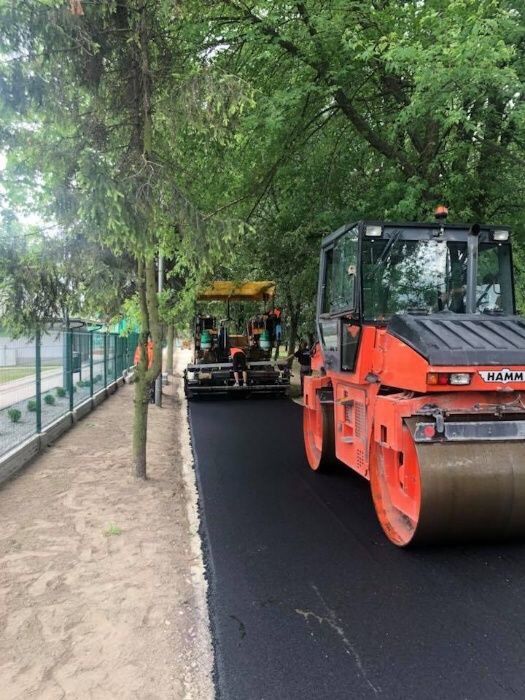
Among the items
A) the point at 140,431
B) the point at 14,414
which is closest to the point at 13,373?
the point at 14,414

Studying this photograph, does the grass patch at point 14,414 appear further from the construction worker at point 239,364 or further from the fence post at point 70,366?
the construction worker at point 239,364

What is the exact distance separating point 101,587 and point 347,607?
64.9 inches

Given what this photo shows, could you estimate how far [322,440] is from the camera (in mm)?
6945

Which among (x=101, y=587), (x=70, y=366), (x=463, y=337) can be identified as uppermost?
(x=463, y=337)

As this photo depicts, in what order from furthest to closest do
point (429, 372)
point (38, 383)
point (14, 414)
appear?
point (38, 383), point (14, 414), point (429, 372)

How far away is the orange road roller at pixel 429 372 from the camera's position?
4172 mm

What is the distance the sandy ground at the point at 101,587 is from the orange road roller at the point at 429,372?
1728mm

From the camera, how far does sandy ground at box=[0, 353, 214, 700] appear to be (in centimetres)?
298

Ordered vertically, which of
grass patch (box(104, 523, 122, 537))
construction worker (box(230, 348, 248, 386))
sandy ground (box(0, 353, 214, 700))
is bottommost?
sandy ground (box(0, 353, 214, 700))

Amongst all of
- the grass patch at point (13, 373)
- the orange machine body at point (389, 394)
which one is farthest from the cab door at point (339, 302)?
the grass patch at point (13, 373)

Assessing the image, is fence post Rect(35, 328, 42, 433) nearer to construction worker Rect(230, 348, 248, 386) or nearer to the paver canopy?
the paver canopy

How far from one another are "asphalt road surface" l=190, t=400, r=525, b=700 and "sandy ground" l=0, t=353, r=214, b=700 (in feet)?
0.66

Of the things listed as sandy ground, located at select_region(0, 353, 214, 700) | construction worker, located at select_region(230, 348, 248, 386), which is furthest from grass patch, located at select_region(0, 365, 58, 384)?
construction worker, located at select_region(230, 348, 248, 386)

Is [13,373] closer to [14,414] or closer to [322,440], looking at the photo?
[14,414]
